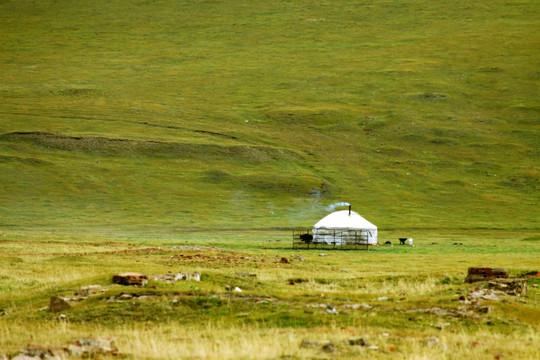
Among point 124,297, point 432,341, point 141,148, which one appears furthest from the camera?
point 141,148

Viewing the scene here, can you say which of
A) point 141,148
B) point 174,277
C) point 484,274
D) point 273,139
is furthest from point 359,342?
point 273,139

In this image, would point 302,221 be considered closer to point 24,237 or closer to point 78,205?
point 78,205

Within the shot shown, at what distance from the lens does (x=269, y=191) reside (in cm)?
10962

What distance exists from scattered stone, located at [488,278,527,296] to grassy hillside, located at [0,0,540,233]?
65199 millimetres

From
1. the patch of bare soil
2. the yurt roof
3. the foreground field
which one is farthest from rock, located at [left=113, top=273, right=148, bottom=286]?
the patch of bare soil

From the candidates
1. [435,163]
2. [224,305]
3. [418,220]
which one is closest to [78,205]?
[418,220]

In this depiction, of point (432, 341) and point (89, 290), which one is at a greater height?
point (89, 290)

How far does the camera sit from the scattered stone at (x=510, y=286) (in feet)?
78.1

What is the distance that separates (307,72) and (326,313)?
169 metres

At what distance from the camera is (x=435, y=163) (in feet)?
417

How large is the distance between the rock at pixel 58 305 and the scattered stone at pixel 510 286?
1346 cm

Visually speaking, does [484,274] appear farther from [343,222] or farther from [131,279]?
[343,222]

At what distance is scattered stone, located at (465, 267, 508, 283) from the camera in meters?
27.2

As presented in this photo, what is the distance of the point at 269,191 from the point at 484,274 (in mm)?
82399
